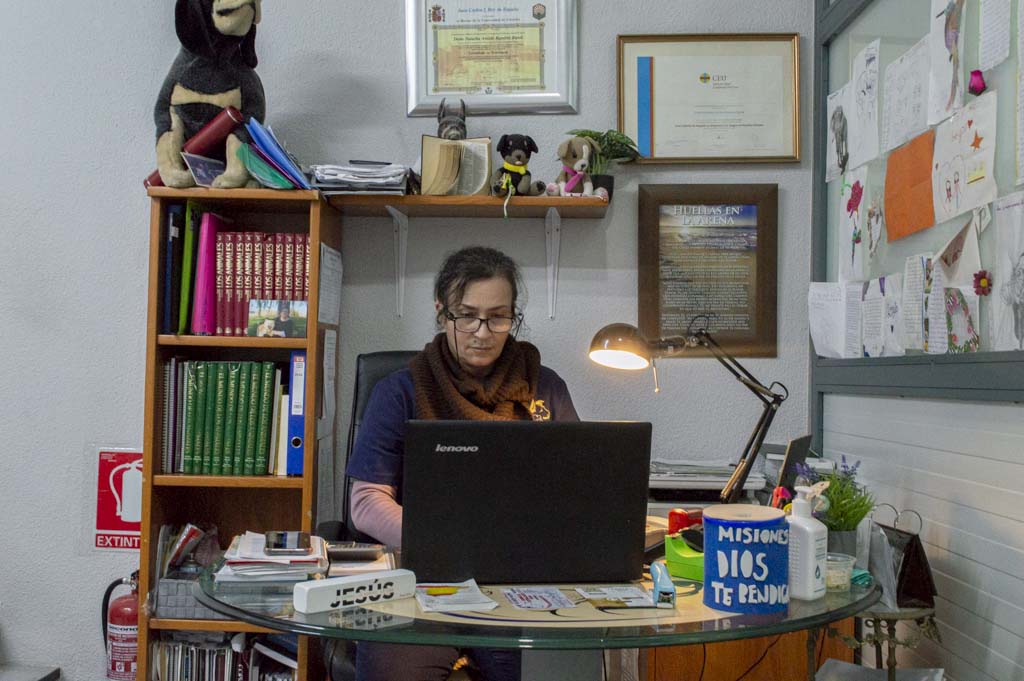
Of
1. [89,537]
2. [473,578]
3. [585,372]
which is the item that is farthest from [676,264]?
[89,537]

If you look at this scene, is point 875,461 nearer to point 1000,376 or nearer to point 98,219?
point 1000,376

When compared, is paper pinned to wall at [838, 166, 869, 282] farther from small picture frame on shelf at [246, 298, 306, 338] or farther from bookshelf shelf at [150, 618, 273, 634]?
bookshelf shelf at [150, 618, 273, 634]

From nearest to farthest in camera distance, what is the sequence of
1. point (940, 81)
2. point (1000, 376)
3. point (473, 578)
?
point (473, 578)
point (1000, 376)
point (940, 81)

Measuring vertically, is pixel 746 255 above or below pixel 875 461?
above

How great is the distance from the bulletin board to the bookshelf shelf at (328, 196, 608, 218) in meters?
0.62

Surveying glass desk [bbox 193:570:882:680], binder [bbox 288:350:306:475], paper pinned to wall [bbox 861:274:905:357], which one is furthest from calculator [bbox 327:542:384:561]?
paper pinned to wall [bbox 861:274:905:357]

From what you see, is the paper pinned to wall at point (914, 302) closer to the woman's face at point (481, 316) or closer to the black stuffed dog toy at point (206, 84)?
the woman's face at point (481, 316)

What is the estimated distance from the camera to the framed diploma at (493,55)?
2.57 metres

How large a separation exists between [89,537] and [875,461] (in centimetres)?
212

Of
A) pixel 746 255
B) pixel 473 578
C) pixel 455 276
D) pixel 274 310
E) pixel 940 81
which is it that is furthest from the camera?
pixel 746 255

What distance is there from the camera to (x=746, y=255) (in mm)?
2551

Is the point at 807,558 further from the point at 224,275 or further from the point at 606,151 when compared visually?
the point at 224,275

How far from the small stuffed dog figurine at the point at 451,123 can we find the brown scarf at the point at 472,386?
0.60 meters

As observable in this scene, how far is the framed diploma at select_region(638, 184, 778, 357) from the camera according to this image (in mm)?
2545
